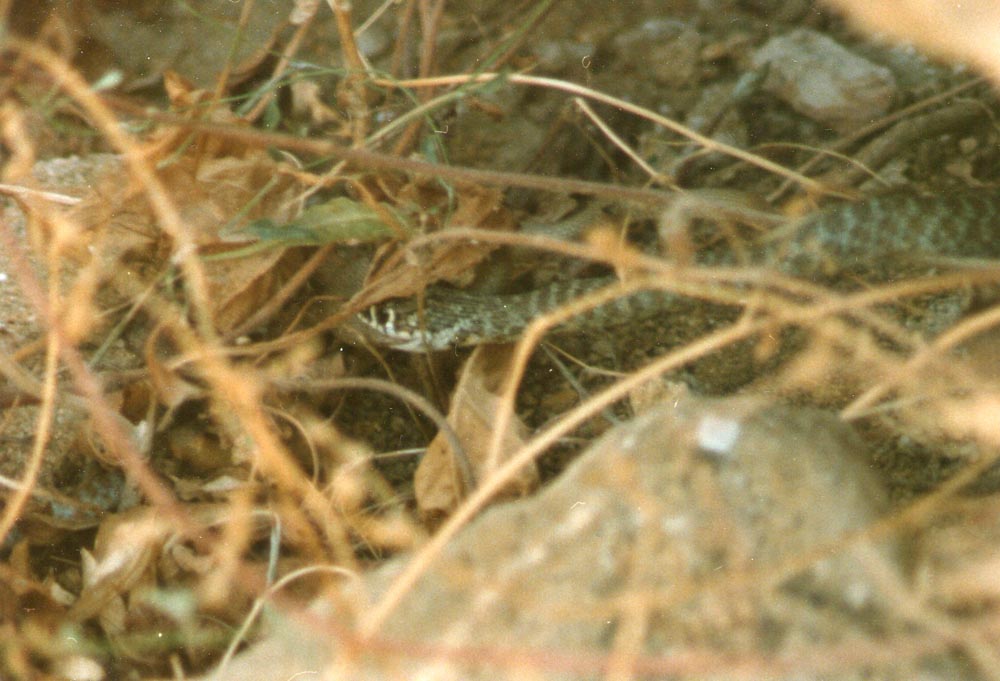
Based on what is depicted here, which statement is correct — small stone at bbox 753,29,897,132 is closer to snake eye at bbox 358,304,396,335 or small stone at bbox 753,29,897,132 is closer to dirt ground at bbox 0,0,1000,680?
dirt ground at bbox 0,0,1000,680

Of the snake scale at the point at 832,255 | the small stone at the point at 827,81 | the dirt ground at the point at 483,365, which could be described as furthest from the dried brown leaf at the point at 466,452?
the small stone at the point at 827,81

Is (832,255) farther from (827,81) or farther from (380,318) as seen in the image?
(380,318)

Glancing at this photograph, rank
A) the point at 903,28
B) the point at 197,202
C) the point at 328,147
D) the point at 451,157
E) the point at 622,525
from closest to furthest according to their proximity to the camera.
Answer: the point at 622,525 < the point at 328,147 < the point at 903,28 < the point at 197,202 < the point at 451,157

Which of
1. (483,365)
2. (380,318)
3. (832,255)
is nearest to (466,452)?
(483,365)

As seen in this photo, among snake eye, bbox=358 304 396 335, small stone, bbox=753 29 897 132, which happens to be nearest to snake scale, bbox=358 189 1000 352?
snake eye, bbox=358 304 396 335

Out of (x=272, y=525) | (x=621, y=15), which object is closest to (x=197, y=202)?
(x=272, y=525)

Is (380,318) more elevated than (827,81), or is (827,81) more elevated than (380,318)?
(827,81)

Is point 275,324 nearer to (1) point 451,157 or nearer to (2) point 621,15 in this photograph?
(1) point 451,157

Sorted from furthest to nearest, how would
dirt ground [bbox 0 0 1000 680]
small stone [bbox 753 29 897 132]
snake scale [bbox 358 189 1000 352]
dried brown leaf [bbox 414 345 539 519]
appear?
1. small stone [bbox 753 29 897 132]
2. snake scale [bbox 358 189 1000 352]
3. dried brown leaf [bbox 414 345 539 519]
4. dirt ground [bbox 0 0 1000 680]

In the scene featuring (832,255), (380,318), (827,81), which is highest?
(827,81)
